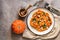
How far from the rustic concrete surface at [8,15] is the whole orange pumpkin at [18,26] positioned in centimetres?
6

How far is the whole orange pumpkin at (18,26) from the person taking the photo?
1.27 meters

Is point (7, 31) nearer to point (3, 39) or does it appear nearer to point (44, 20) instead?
point (3, 39)

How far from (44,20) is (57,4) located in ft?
0.61

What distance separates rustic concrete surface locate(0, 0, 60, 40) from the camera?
1326mm

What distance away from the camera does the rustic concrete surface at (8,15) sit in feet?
4.35

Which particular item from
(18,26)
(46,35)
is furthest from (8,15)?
(46,35)

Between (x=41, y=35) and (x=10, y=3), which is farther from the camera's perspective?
(x=10, y=3)

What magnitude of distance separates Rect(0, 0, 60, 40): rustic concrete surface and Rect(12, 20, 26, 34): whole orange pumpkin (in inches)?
2.3

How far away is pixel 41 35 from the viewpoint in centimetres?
131

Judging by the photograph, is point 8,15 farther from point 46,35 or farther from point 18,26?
point 46,35

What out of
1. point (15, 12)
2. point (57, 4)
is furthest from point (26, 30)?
point (57, 4)

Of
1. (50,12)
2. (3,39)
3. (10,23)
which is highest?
(50,12)

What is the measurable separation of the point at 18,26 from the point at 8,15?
0.50 ft

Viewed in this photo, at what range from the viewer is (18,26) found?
4.19 feet
